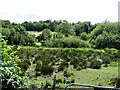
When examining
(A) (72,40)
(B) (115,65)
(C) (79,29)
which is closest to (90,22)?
(C) (79,29)

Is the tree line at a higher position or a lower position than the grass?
higher

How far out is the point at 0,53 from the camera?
5.43 meters

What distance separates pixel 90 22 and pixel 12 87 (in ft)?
256

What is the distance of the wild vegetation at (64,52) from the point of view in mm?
20705

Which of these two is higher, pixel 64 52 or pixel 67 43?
pixel 67 43

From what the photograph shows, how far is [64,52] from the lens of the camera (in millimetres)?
37625

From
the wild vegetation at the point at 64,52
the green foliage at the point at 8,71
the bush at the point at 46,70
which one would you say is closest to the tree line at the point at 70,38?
the wild vegetation at the point at 64,52

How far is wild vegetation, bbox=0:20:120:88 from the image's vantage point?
20.7 meters

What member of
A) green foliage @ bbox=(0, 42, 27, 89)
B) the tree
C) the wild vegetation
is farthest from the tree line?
green foliage @ bbox=(0, 42, 27, 89)

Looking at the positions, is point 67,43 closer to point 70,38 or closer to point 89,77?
point 70,38

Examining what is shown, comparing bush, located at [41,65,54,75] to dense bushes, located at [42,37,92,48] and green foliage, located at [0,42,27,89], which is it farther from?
dense bushes, located at [42,37,92,48]

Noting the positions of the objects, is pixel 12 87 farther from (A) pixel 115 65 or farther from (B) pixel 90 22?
(B) pixel 90 22

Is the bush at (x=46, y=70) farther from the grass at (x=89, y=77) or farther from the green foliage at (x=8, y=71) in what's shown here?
the green foliage at (x=8, y=71)

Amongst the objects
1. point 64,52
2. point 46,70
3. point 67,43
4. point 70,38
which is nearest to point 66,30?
point 70,38
